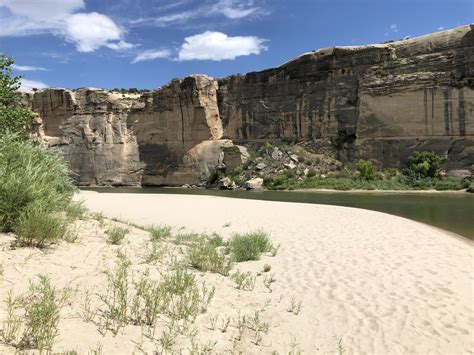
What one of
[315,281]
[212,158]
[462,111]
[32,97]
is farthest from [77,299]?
[32,97]

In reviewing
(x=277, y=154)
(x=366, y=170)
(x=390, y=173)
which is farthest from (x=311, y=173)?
(x=390, y=173)

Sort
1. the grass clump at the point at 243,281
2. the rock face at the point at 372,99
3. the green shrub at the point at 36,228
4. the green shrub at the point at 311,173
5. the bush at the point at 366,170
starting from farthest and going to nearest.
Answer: the green shrub at the point at 311,173
the bush at the point at 366,170
the rock face at the point at 372,99
the grass clump at the point at 243,281
the green shrub at the point at 36,228

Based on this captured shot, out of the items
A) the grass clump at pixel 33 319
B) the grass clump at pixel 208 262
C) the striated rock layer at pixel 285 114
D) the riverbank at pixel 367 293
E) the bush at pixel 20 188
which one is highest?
the striated rock layer at pixel 285 114

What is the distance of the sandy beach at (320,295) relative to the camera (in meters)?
3.71

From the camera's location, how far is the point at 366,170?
39031 millimetres

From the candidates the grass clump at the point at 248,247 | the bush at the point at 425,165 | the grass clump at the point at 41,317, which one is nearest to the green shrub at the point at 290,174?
the bush at the point at 425,165

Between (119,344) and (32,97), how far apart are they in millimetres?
65912

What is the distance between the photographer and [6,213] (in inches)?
209

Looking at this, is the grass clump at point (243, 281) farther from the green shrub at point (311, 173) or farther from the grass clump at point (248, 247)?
the green shrub at point (311, 173)

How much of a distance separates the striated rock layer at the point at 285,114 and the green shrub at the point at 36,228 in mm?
39160

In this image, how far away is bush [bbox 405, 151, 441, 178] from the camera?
1426 inches

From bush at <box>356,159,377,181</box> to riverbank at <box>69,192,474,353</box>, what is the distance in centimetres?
2909

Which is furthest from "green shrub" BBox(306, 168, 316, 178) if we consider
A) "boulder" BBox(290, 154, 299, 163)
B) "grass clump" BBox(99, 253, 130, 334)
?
"grass clump" BBox(99, 253, 130, 334)

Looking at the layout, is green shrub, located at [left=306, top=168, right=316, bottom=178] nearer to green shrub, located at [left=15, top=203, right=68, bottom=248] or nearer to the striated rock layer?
the striated rock layer
